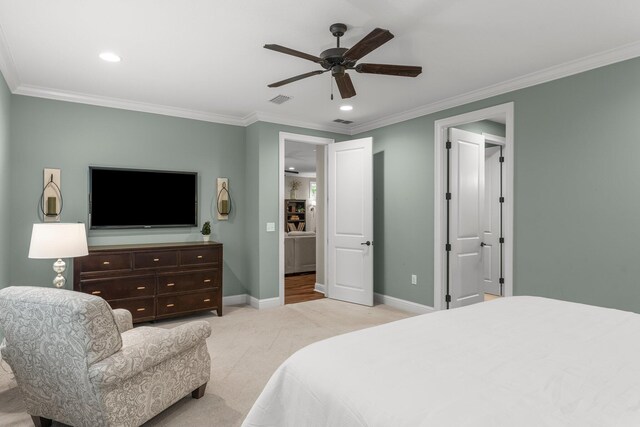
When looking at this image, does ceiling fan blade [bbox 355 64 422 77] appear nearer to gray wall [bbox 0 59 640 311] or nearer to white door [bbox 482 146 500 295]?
gray wall [bbox 0 59 640 311]

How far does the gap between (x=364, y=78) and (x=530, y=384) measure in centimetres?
306

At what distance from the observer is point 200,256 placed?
14.1 feet

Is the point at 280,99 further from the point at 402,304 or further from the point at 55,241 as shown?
the point at 402,304

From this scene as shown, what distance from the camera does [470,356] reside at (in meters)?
1.36

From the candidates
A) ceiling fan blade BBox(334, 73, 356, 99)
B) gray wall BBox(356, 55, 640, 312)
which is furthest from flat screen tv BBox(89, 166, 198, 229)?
gray wall BBox(356, 55, 640, 312)

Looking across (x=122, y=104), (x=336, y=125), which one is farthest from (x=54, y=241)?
(x=336, y=125)

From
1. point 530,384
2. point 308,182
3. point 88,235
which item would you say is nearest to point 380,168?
point 88,235

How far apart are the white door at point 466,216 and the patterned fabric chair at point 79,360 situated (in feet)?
11.2

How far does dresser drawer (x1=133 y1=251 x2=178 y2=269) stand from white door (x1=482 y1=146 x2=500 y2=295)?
432 cm

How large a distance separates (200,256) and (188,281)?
0.31 m

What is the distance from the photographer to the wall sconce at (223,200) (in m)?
4.89

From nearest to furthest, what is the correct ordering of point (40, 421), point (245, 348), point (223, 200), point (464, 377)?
point (464, 377) → point (40, 421) → point (245, 348) → point (223, 200)

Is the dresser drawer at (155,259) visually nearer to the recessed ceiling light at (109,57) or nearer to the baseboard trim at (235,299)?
the baseboard trim at (235,299)

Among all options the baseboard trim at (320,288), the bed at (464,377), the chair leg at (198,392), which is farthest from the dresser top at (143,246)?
the bed at (464,377)
